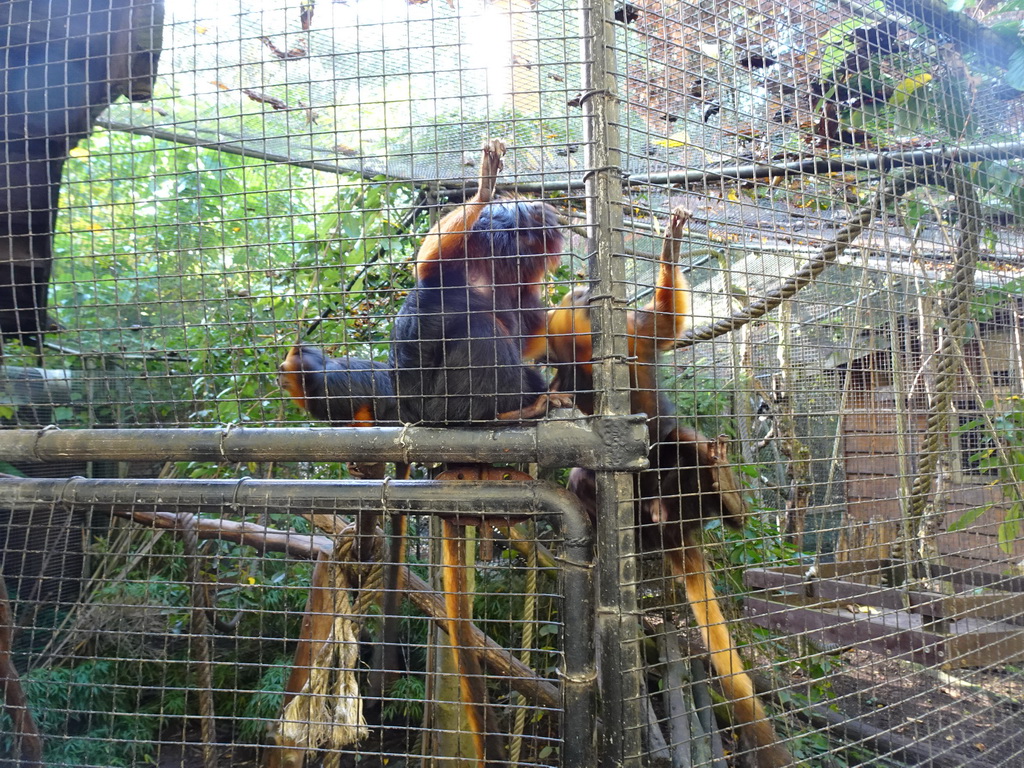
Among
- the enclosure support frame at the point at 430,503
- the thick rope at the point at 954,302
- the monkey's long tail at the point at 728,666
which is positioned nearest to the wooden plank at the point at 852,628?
the monkey's long tail at the point at 728,666

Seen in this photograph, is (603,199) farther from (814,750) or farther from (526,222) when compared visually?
(814,750)

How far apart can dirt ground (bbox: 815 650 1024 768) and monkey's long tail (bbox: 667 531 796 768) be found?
11.9 inches

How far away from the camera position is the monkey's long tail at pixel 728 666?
2.21 meters

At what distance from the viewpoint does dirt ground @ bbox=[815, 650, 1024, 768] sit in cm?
219

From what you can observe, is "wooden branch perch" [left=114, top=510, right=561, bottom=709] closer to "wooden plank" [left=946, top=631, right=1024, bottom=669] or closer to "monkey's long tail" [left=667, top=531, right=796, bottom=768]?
"monkey's long tail" [left=667, top=531, right=796, bottom=768]

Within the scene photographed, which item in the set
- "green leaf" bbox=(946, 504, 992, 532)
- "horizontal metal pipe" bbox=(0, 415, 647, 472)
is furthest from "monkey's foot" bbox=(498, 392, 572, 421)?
"green leaf" bbox=(946, 504, 992, 532)

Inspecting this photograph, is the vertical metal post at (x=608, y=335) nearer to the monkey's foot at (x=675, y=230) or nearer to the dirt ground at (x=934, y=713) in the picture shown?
the monkey's foot at (x=675, y=230)

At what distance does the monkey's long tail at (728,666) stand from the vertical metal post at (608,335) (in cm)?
42

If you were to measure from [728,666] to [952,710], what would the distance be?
1498mm

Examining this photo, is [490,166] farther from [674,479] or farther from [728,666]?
[728,666]

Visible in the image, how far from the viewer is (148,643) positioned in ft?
17.0

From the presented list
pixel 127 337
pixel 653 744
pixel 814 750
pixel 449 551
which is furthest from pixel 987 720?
pixel 127 337

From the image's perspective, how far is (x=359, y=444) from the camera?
173 centimetres

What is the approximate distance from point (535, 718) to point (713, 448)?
2734mm
